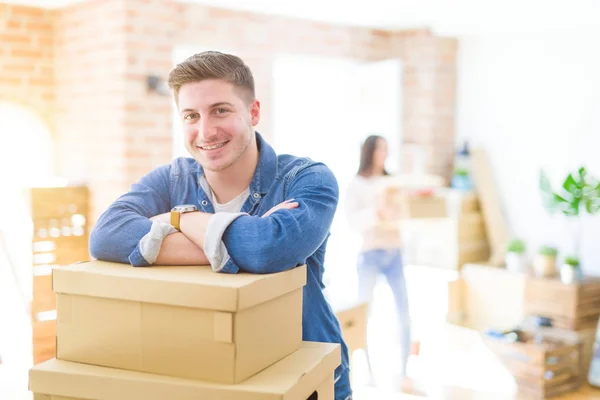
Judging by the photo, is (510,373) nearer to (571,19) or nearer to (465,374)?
(465,374)

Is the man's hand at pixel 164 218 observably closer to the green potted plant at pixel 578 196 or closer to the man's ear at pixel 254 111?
the man's ear at pixel 254 111

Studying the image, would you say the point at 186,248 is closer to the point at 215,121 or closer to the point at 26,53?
the point at 215,121

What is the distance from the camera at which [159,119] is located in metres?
4.55

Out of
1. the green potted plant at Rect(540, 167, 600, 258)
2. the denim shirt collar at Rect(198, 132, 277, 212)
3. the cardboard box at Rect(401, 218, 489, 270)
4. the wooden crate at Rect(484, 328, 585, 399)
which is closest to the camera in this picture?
the denim shirt collar at Rect(198, 132, 277, 212)

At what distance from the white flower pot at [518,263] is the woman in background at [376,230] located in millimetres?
1355

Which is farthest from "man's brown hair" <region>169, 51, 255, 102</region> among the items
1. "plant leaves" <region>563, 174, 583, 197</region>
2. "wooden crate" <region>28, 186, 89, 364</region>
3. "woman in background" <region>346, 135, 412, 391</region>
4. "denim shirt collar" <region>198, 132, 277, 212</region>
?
"plant leaves" <region>563, 174, 583, 197</region>

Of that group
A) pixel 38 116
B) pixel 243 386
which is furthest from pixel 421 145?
pixel 243 386

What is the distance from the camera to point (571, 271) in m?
4.48

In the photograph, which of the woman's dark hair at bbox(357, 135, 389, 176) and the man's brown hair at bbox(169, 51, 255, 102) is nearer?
the man's brown hair at bbox(169, 51, 255, 102)

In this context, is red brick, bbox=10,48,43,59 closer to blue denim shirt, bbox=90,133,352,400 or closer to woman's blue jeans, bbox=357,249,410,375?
woman's blue jeans, bbox=357,249,410,375

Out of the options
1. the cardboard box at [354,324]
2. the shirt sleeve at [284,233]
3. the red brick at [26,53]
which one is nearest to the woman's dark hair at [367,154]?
the cardboard box at [354,324]

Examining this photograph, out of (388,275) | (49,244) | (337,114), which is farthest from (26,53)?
(388,275)

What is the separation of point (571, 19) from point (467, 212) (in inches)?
70.0

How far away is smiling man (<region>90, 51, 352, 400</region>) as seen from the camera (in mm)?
1280
